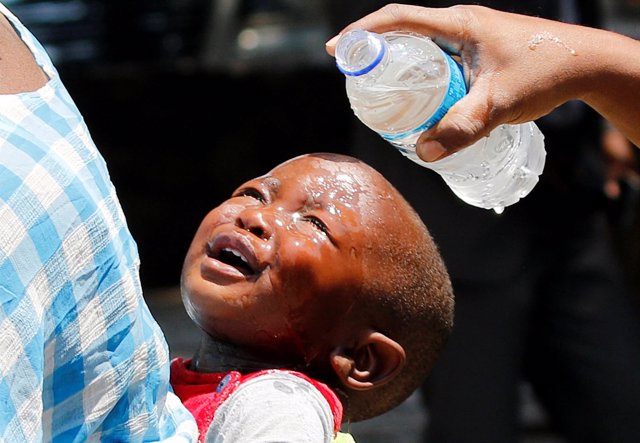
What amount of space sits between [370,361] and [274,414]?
0.35 metres

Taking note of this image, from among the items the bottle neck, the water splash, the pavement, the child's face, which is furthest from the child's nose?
the pavement

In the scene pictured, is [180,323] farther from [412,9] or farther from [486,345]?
[412,9]

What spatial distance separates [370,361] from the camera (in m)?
2.09

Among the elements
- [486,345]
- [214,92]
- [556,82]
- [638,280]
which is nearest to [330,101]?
[214,92]

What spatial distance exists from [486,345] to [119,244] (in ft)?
6.51

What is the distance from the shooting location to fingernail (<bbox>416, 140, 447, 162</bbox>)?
1.67m

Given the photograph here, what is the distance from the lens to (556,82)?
1.76m

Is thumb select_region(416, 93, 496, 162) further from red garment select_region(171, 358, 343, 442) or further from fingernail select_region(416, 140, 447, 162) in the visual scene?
red garment select_region(171, 358, 343, 442)

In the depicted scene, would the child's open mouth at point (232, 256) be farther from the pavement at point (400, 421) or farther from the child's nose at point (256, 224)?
the pavement at point (400, 421)

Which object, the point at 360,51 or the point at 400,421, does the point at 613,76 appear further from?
the point at 400,421

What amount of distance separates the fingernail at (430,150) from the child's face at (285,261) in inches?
13.8

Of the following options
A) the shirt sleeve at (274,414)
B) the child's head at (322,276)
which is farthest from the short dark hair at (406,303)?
the shirt sleeve at (274,414)

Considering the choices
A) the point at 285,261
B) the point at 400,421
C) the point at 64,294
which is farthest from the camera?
the point at 400,421

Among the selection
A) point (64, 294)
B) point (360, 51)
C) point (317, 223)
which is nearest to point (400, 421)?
point (317, 223)
